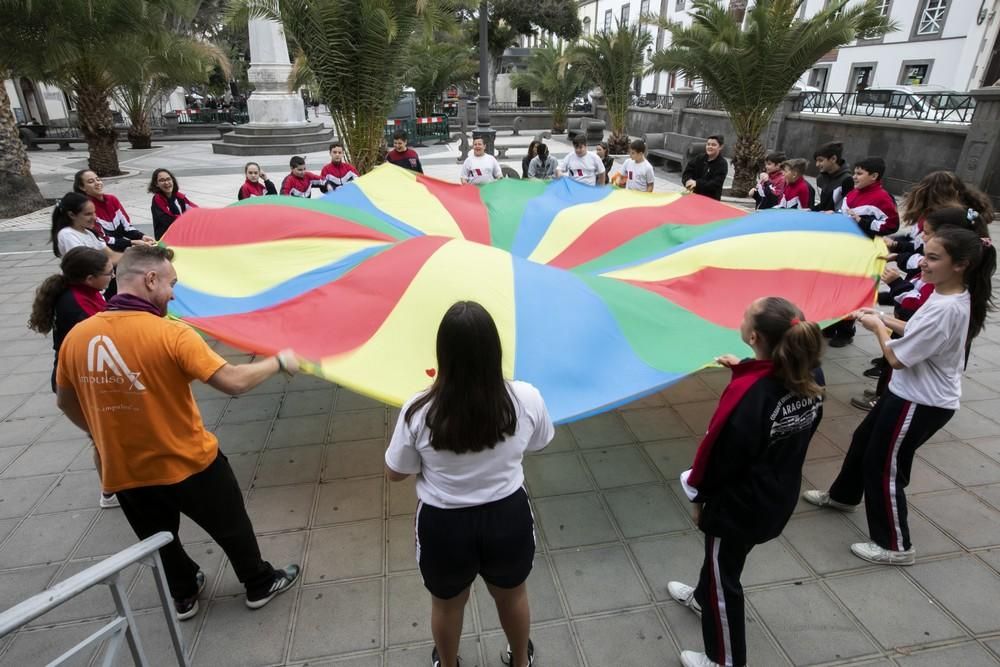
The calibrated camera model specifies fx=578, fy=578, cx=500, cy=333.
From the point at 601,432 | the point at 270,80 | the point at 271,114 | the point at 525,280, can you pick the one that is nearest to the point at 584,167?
the point at 601,432

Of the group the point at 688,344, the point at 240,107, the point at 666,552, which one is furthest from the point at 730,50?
the point at 240,107

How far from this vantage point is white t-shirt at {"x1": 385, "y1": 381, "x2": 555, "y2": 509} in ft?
5.86

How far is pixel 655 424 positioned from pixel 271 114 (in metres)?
18.3

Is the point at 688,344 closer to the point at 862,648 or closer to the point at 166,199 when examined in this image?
the point at 862,648

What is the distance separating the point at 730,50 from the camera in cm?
1041

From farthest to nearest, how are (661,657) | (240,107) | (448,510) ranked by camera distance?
(240,107) < (661,657) < (448,510)

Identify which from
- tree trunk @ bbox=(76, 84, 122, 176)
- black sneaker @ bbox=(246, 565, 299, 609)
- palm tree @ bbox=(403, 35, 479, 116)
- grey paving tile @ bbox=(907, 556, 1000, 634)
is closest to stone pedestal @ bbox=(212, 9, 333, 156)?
tree trunk @ bbox=(76, 84, 122, 176)

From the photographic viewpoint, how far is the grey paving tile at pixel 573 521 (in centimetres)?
317

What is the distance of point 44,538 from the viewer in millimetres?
3184

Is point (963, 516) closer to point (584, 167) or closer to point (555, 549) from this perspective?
point (555, 549)

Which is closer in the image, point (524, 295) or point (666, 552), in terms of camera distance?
point (666, 552)

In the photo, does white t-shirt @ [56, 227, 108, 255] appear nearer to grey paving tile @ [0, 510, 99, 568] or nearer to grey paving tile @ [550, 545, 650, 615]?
grey paving tile @ [0, 510, 99, 568]

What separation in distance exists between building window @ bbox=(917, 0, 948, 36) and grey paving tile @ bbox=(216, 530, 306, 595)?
96.0ft

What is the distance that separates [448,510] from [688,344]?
183cm
